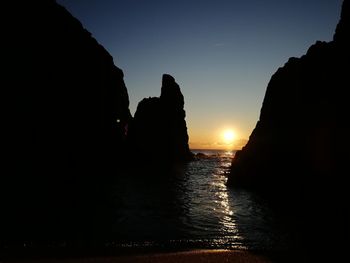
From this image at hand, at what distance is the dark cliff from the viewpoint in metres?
25.5

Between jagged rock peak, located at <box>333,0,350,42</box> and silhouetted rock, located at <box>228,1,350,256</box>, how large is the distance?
8 cm

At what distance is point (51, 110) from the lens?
4444cm

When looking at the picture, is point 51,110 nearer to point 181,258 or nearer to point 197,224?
point 197,224

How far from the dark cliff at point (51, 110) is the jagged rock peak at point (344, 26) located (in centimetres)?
2452

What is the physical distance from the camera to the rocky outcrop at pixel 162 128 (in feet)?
300

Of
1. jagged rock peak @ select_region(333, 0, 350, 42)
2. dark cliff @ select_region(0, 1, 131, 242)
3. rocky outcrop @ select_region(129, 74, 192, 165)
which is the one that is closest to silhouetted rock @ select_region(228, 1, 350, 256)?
jagged rock peak @ select_region(333, 0, 350, 42)

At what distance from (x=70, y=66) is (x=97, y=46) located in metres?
13.2

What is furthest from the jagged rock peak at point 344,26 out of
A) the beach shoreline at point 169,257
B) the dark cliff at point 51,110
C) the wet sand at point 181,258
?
the dark cliff at point 51,110

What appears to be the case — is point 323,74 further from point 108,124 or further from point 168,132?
point 168,132

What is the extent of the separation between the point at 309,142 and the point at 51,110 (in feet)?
126

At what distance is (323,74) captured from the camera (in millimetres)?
24750

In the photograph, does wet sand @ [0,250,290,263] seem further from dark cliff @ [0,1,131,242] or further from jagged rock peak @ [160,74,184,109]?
jagged rock peak @ [160,74,184,109]

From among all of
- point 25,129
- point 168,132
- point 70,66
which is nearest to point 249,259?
point 25,129

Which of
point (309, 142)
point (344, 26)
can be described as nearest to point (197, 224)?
point (309, 142)
